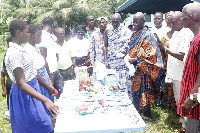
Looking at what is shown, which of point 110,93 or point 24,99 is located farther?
point 110,93

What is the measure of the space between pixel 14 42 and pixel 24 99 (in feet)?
1.94

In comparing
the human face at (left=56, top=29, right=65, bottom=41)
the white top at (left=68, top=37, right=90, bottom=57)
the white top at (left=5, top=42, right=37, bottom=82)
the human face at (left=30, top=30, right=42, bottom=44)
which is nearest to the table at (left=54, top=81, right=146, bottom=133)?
the white top at (left=5, top=42, right=37, bottom=82)

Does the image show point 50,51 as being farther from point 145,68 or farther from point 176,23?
point 176,23

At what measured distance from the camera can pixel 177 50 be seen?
10.5ft

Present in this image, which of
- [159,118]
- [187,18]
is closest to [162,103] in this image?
[159,118]

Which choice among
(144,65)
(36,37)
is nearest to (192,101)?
(144,65)

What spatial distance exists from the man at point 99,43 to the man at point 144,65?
0.89m

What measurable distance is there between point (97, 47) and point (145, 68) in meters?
1.28

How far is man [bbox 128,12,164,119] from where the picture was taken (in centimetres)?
361

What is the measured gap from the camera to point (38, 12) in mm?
17812

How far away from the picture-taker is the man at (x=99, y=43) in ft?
14.9

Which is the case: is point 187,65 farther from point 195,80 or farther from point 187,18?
point 187,18

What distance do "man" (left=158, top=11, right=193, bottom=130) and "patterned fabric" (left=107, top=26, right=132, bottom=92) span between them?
31.7 inches

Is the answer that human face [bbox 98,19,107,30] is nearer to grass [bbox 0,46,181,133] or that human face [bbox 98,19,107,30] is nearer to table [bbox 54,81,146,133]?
grass [bbox 0,46,181,133]
